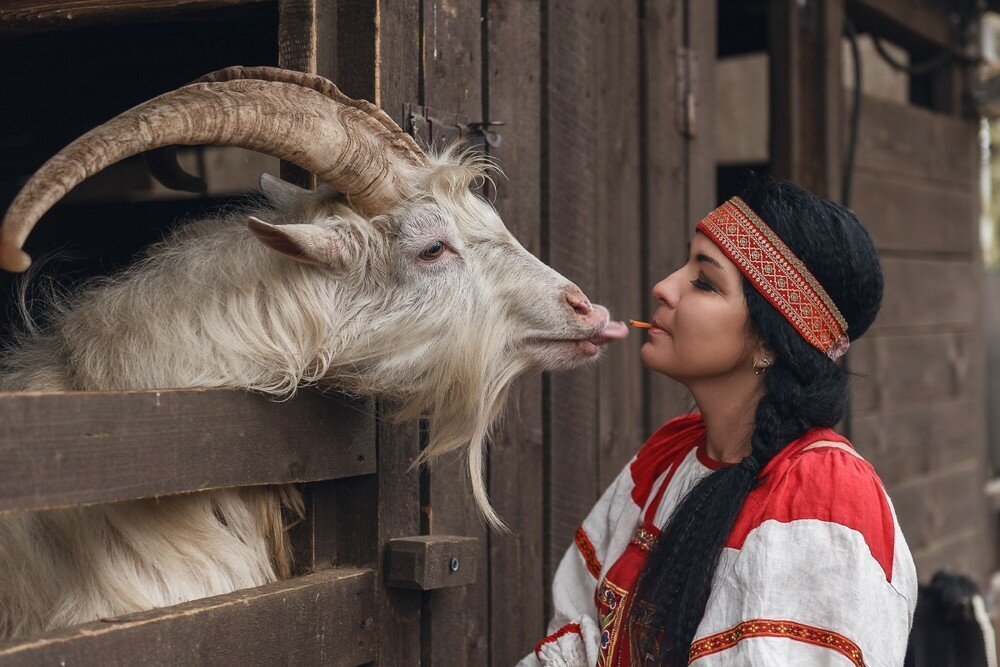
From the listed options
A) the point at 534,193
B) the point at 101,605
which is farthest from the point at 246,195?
the point at 101,605

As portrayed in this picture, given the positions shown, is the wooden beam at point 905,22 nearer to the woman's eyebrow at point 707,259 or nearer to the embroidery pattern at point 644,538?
the woman's eyebrow at point 707,259

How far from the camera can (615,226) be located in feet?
11.6

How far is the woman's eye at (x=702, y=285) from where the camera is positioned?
7.20 feet

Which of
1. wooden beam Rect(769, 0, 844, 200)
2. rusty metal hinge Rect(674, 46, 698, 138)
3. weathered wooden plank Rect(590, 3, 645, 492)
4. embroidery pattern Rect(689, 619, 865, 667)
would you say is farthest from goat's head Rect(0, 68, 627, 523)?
wooden beam Rect(769, 0, 844, 200)

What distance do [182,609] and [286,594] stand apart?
0.26 metres

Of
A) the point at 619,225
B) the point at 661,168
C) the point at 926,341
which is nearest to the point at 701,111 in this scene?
the point at 661,168

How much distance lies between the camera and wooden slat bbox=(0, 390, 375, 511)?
1.68m

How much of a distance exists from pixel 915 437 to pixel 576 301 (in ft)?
12.7

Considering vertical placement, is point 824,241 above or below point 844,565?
above

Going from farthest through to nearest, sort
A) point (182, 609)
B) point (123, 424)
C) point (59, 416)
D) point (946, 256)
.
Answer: point (946, 256)
point (182, 609)
point (123, 424)
point (59, 416)

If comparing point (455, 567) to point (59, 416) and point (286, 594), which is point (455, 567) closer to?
point (286, 594)

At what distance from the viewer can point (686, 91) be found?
3.87 metres

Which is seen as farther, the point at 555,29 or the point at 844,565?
the point at 555,29

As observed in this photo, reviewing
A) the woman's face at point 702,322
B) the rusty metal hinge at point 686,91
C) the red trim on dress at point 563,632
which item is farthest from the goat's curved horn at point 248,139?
the rusty metal hinge at point 686,91
